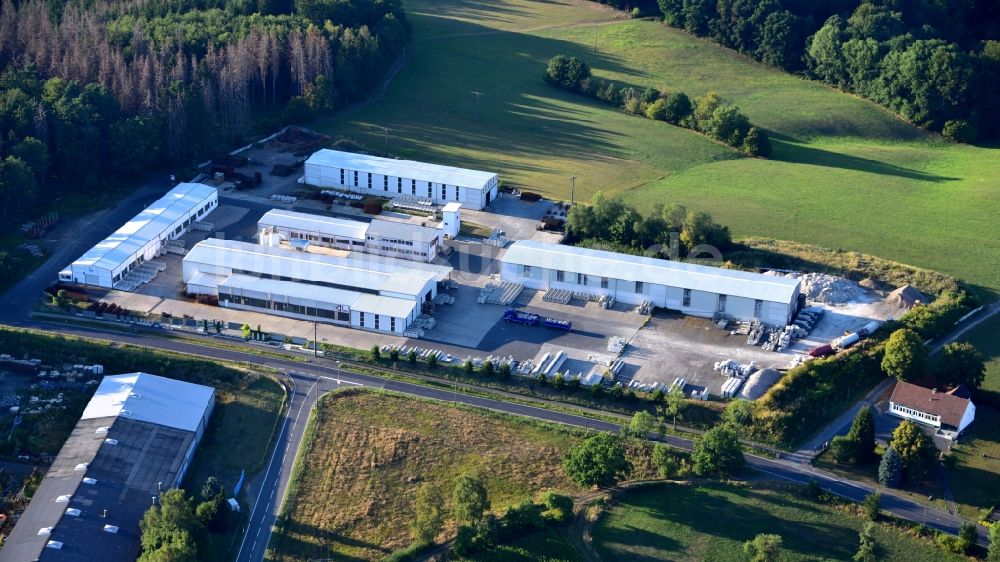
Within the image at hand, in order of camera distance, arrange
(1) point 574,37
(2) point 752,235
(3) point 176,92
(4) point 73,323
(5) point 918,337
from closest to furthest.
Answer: (5) point 918,337 < (4) point 73,323 < (2) point 752,235 < (3) point 176,92 < (1) point 574,37

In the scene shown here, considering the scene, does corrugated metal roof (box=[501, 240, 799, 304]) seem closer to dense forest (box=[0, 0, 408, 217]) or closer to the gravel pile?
the gravel pile

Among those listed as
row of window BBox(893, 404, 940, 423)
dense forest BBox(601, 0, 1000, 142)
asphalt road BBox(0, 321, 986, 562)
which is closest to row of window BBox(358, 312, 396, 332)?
asphalt road BBox(0, 321, 986, 562)

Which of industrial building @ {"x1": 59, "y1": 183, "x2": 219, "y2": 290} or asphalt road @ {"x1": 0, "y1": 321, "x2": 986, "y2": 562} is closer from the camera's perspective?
asphalt road @ {"x1": 0, "y1": 321, "x2": 986, "y2": 562}

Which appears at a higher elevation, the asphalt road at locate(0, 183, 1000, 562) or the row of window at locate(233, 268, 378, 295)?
the row of window at locate(233, 268, 378, 295)

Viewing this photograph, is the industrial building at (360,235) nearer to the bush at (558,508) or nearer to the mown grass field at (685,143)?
the mown grass field at (685,143)

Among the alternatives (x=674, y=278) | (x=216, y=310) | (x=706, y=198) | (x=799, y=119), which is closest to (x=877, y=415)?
(x=674, y=278)

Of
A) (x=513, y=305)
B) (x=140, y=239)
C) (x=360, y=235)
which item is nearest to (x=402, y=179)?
(x=360, y=235)

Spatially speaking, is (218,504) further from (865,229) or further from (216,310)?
(865,229)
